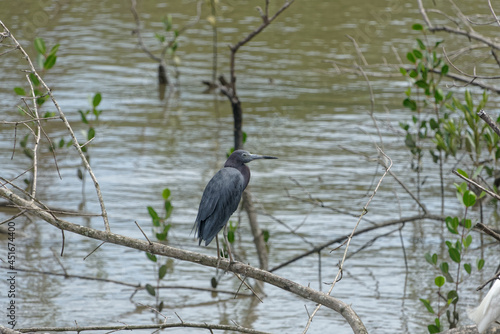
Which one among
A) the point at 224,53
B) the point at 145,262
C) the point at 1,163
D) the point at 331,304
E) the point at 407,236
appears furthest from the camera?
the point at 224,53

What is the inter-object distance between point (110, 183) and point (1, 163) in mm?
1296

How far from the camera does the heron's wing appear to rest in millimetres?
3832

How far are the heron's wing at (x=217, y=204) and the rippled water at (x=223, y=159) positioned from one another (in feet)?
3.05

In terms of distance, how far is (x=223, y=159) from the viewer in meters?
8.41

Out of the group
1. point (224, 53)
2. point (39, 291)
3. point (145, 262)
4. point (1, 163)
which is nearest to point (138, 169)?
point (1, 163)

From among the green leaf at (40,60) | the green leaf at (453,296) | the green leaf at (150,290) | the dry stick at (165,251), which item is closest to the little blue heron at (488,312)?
the dry stick at (165,251)

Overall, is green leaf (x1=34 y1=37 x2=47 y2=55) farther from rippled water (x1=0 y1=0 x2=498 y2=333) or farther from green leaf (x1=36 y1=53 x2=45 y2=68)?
rippled water (x1=0 y1=0 x2=498 y2=333)

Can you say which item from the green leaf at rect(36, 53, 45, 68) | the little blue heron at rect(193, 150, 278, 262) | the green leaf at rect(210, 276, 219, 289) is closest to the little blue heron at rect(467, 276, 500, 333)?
the little blue heron at rect(193, 150, 278, 262)

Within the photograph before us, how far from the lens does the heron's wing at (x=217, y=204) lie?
383cm

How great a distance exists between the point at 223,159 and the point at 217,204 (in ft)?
15.0

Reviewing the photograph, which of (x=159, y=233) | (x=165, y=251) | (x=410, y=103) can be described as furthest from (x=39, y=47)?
(x=165, y=251)

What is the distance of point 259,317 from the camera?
5.27 meters

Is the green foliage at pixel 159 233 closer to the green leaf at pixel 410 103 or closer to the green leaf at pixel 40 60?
the green leaf at pixel 40 60

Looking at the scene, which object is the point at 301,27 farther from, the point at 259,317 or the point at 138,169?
the point at 259,317
